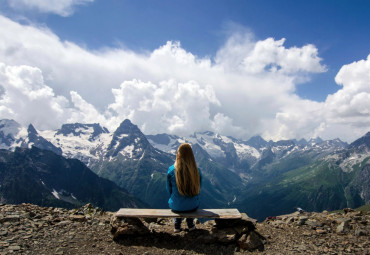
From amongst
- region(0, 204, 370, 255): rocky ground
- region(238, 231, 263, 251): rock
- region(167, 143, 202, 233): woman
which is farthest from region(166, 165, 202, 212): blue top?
region(238, 231, 263, 251): rock

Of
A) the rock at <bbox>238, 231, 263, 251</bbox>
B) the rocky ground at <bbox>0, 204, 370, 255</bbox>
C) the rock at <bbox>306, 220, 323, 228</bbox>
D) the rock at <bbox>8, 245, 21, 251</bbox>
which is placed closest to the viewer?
the rock at <bbox>8, 245, 21, 251</bbox>

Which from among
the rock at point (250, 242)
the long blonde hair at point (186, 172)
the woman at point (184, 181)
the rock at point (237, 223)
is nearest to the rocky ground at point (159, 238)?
the rock at point (250, 242)

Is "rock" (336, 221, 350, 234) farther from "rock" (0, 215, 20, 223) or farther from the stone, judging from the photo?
"rock" (0, 215, 20, 223)

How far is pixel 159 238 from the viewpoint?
1255cm

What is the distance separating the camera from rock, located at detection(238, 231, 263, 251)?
37.1 ft

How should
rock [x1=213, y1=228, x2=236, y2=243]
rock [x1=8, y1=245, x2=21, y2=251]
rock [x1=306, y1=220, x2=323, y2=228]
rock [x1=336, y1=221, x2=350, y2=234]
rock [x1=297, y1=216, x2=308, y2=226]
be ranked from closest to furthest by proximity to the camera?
1. rock [x1=8, y1=245, x2=21, y2=251]
2. rock [x1=213, y1=228, x2=236, y2=243]
3. rock [x1=336, y1=221, x2=350, y2=234]
4. rock [x1=306, y1=220, x2=323, y2=228]
5. rock [x1=297, y1=216, x2=308, y2=226]

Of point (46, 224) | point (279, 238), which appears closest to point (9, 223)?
point (46, 224)

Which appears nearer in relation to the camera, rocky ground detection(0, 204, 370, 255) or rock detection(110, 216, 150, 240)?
rocky ground detection(0, 204, 370, 255)

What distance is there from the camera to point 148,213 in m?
12.4

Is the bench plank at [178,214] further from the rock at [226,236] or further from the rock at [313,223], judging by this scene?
the rock at [313,223]

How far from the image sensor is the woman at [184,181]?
12.1 m

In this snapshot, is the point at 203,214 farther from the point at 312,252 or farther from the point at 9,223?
the point at 9,223

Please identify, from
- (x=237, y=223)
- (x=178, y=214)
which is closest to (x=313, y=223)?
(x=237, y=223)

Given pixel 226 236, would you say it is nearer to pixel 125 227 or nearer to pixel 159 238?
pixel 159 238
